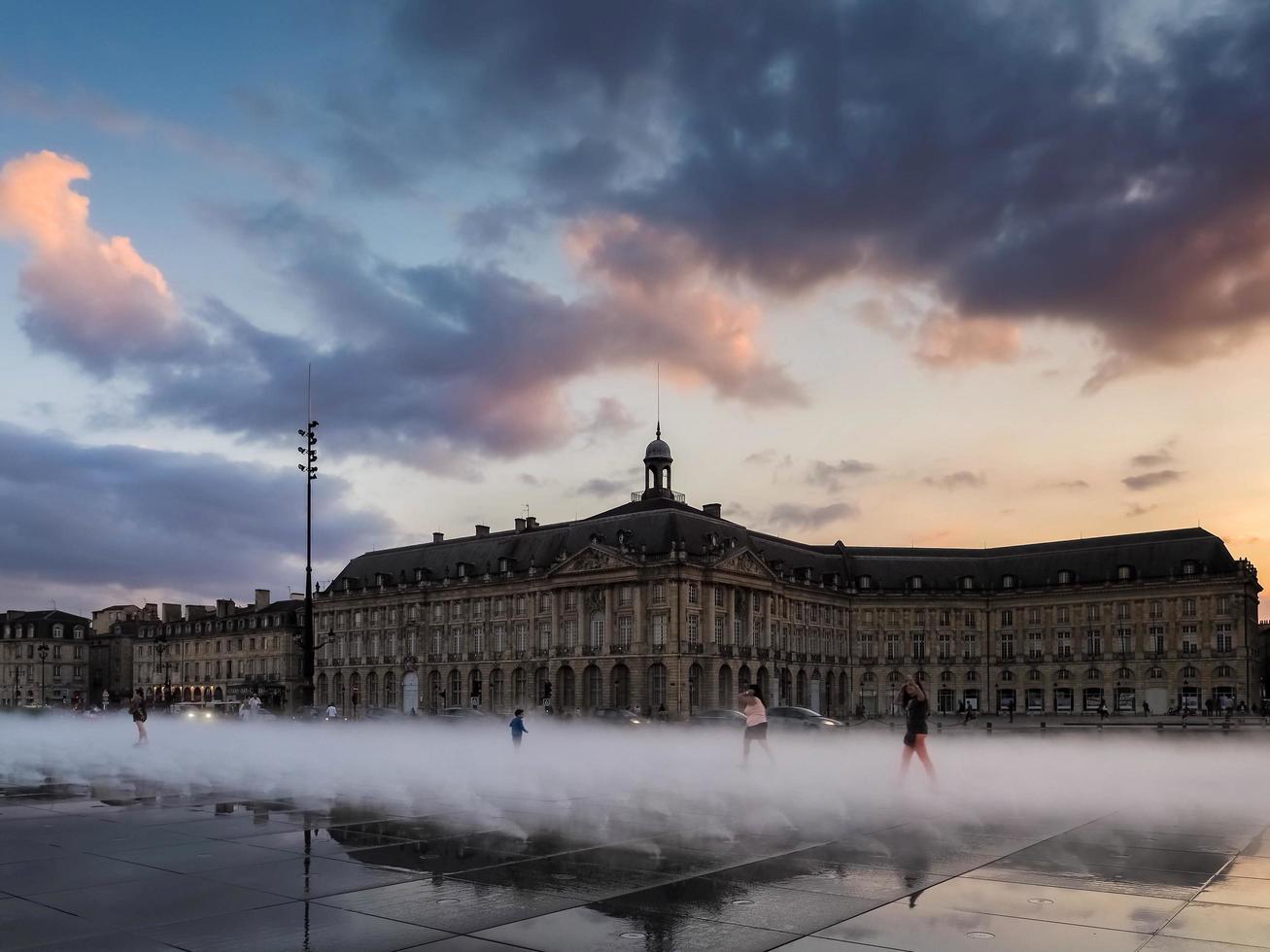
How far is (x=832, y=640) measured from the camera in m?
115

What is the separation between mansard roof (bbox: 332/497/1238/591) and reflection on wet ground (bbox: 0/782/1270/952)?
255ft

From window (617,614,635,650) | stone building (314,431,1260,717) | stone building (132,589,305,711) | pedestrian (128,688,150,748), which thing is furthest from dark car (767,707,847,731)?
stone building (132,589,305,711)

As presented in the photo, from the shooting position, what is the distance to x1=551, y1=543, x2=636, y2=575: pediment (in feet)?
314

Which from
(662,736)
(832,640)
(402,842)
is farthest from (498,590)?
(402,842)

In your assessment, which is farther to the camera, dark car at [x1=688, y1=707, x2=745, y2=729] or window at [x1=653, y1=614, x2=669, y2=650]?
window at [x1=653, y1=614, x2=669, y2=650]

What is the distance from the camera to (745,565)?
98.4 meters

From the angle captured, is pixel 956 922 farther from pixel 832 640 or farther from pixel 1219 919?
pixel 832 640

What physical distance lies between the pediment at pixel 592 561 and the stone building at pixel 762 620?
0.18m

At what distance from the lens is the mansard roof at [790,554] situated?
97.5 m

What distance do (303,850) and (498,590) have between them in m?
94.9

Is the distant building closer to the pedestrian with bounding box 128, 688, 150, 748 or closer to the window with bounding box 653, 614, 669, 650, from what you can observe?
the window with bounding box 653, 614, 669, 650

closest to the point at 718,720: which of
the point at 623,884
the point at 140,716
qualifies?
the point at 140,716

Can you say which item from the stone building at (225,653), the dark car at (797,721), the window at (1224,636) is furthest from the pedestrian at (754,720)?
the stone building at (225,653)

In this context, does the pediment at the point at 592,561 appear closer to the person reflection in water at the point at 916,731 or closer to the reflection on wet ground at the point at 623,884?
the person reflection in water at the point at 916,731
